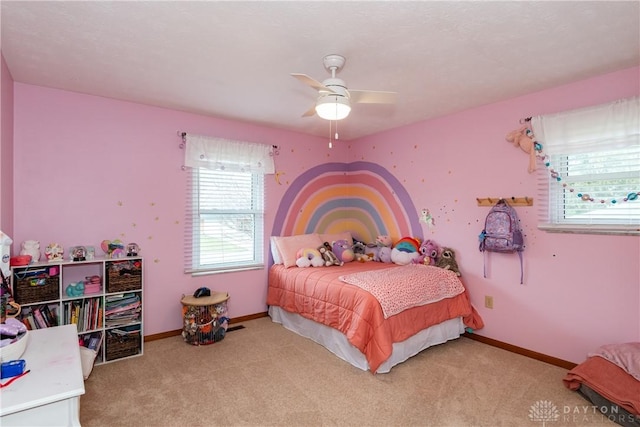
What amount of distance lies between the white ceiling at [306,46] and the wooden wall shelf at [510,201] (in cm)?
96

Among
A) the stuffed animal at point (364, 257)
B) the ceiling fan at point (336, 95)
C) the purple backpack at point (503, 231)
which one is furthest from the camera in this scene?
the stuffed animal at point (364, 257)

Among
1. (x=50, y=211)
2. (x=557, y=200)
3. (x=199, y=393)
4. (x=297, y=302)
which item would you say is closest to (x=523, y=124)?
(x=557, y=200)

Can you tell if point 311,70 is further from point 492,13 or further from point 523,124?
point 523,124

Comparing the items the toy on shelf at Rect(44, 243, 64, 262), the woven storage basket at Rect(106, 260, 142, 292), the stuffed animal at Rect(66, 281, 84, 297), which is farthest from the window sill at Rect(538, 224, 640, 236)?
the toy on shelf at Rect(44, 243, 64, 262)

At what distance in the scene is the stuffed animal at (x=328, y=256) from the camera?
3.98m

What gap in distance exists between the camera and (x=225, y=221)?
399 cm

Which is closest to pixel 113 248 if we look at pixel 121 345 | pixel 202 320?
pixel 121 345

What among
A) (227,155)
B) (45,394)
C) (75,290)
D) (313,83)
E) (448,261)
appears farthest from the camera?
(227,155)

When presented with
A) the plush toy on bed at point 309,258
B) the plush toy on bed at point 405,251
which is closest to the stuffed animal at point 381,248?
the plush toy on bed at point 405,251

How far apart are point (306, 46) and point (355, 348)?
7.83ft

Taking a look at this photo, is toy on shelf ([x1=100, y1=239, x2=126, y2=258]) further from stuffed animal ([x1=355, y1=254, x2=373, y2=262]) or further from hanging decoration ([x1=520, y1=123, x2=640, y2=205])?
hanging decoration ([x1=520, y1=123, x2=640, y2=205])

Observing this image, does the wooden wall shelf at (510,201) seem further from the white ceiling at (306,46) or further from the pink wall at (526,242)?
the white ceiling at (306,46)

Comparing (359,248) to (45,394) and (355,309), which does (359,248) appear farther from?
(45,394)

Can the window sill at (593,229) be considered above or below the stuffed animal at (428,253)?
above
